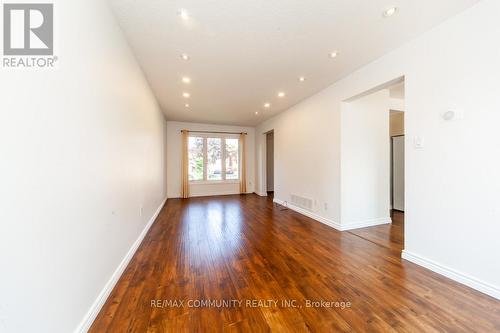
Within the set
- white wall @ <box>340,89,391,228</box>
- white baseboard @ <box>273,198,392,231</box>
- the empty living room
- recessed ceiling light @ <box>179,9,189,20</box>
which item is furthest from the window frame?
recessed ceiling light @ <box>179,9,189,20</box>

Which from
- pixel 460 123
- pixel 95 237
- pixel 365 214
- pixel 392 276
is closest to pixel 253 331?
pixel 95 237

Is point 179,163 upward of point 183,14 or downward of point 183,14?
downward

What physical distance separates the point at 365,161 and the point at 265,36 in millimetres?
2644

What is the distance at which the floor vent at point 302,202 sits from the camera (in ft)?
13.2

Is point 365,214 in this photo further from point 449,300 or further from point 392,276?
point 449,300

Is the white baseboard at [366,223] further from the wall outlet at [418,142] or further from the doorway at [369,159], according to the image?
the wall outlet at [418,142]

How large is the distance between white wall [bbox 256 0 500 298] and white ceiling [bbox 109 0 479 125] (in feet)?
0.70

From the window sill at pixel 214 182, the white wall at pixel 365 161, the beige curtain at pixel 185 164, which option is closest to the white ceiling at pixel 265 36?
the white wall at pixel 365 161

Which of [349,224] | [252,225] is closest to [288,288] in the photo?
[252,225]

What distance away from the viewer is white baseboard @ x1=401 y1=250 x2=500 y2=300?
1.63 m

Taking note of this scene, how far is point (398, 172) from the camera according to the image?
4.36 m

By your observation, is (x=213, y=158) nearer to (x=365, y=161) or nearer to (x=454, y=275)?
(x=365, y=161)

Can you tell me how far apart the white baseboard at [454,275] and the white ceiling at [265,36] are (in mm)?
2506

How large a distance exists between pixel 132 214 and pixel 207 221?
64.4 inches
